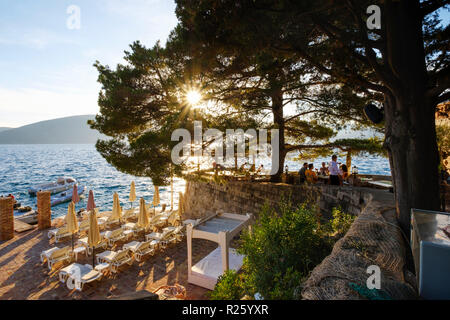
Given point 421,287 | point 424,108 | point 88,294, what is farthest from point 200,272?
point 424,108

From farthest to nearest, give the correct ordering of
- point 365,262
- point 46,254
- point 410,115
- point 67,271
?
point 46,254 → point 67,271 → point 410,115 → point 365,262

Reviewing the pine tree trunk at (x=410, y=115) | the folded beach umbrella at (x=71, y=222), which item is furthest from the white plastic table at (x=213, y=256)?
the folded beach umbrella at (x=71, y=222)

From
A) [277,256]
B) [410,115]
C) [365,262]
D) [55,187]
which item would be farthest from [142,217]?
[55,187]

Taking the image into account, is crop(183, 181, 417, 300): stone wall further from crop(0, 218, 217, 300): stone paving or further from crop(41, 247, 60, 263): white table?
crop(41, 247, 60, 263): white table

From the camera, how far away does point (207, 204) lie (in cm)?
1326

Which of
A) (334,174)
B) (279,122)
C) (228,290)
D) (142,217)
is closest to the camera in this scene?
(228,290)

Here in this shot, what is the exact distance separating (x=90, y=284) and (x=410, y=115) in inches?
367

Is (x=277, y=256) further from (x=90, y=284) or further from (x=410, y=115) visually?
(x=90, y=284)

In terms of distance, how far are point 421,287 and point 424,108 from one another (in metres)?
3.12

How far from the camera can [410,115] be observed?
3.84 metres

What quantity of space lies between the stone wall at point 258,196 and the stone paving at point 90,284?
269 cm

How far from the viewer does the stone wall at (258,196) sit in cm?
757

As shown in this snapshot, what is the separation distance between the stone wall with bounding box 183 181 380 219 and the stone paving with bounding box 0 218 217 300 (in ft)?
8.83

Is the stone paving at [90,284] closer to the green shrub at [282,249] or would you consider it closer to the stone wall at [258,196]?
the stone wall at [258,196]
